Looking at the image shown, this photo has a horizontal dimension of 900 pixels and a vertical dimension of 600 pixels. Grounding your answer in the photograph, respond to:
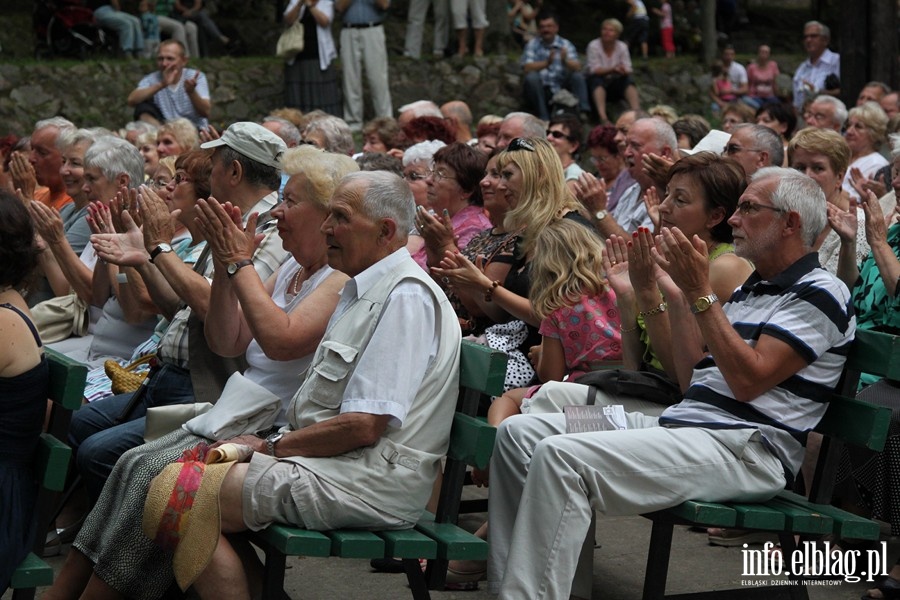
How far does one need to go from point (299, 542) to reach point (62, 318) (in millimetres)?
3331

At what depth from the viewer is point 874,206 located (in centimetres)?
→ 508

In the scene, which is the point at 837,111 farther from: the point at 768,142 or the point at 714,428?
the point at 714,428

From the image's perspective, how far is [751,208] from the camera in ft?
13.5

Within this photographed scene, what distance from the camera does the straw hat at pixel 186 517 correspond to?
11.9 ft

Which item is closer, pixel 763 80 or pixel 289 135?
pixel 289 135

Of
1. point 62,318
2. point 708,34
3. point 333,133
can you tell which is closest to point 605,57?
point 708,34

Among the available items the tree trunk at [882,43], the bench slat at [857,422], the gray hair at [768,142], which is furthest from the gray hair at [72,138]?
the tree trunk at [882,43]

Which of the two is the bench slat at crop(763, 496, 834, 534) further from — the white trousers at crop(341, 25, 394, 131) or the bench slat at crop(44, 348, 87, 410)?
the white trousers at crop(341, 25, 394, 131)

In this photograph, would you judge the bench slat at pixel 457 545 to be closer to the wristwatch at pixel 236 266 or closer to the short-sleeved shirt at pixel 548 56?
the wristwatch at pixel 236 266

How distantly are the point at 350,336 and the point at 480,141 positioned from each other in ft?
18.9

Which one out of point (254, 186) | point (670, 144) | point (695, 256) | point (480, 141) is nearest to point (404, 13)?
point (480, 141)

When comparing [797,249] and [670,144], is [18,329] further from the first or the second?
[670,144]

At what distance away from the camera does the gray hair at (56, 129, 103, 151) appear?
7.50m

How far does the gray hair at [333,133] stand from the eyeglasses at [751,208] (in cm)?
465
